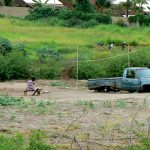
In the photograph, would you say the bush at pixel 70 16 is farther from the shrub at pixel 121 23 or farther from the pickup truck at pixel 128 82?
the pickup truck at pixel 128 82

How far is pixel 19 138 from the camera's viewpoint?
12.4 meters

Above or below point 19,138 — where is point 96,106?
below

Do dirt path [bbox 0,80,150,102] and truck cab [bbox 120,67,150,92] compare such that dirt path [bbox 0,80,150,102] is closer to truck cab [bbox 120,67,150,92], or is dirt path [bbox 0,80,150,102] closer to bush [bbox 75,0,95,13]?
truck cab [bbox 120,67,150,92]

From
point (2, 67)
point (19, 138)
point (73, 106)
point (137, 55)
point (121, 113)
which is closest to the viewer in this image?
point (19, 138)

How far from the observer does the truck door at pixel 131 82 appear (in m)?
29.3

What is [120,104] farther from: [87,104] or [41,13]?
[41,13]

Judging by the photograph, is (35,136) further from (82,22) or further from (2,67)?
(82,22)

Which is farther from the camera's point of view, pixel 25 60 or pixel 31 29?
pixel 31 29

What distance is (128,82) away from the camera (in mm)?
29562

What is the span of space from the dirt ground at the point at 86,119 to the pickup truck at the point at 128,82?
3.08 meters

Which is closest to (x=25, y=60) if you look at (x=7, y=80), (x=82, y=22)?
(x=7, y=80)

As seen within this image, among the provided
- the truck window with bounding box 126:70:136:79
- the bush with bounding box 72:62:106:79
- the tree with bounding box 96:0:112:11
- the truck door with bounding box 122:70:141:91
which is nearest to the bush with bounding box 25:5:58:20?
the tree with bounding box 96:0:112:11

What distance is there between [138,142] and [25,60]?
2241 centimetres

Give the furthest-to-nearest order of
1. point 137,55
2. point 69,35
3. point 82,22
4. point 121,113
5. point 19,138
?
point 82,22 < point 69,35 < point 137,55 < point 121,113 < point 19,138
